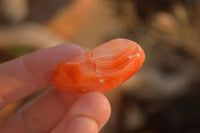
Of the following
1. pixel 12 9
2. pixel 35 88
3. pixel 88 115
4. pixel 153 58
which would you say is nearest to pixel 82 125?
pixel 88 115

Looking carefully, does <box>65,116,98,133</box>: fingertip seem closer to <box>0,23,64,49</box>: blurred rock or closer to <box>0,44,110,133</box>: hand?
<box>0,44,110,133</box>: hand

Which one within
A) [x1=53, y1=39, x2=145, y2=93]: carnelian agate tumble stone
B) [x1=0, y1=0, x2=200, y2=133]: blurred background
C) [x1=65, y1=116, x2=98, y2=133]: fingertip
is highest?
[x1=53, y1=39, x2=145, y2=93]: carnelian agate tumble stone

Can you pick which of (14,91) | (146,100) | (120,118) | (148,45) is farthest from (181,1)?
(14,91)

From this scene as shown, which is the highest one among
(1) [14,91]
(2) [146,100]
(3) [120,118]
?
(1) [14,91]

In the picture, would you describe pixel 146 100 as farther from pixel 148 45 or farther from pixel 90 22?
pixel 90 22

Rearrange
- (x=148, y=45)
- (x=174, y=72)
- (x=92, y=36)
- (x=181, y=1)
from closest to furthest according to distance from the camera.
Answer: (x=181, y=1) < (x=174, y=72) < (x=148, y=45) < (x=92, y=36)

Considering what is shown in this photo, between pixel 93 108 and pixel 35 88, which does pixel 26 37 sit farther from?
pixel 93 108

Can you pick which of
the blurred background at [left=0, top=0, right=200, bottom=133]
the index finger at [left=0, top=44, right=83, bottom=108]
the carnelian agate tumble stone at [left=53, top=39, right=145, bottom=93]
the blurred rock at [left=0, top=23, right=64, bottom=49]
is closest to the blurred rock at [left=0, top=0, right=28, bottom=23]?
the blurred background at [left=0, top=0, right=200, bottom=133]
